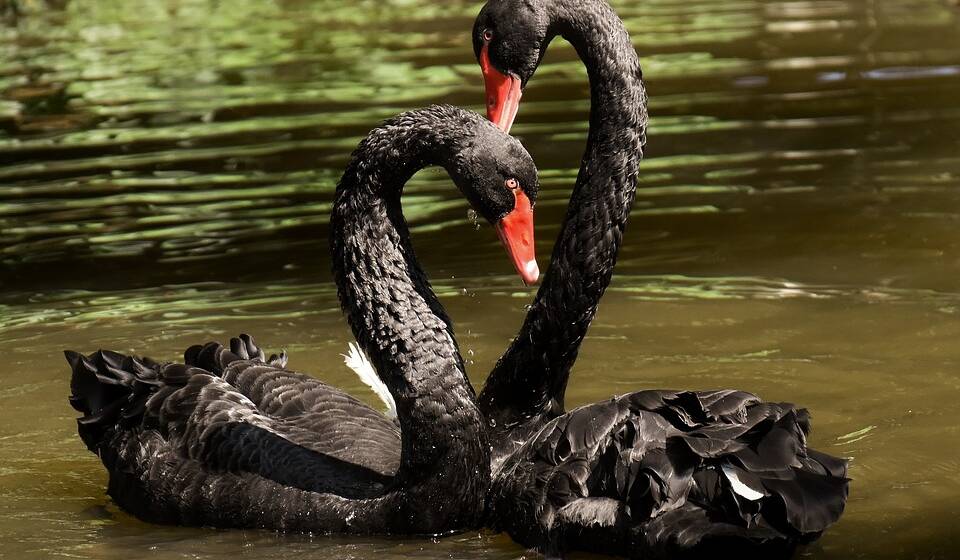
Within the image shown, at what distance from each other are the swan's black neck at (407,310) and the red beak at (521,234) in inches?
Answer: 10.8

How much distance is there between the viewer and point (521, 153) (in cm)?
504

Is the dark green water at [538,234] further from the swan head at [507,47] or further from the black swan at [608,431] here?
the swan head at [507,47]

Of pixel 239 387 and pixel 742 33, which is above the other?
pixel 239 387

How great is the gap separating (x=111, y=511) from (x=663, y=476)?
209 cm

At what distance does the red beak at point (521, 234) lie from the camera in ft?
16.6

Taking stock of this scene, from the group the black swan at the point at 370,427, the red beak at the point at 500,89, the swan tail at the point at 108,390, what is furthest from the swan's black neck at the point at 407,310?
the swan tail at the point at 108,390

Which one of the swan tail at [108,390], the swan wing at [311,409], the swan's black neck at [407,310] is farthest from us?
the swan tail at [108,390]

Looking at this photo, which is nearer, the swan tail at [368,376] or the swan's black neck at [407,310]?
the swan's black neck at [407,310]

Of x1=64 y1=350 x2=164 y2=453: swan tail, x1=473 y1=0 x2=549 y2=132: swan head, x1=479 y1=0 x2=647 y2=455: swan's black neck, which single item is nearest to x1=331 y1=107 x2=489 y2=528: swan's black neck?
x1=479 y1=0 x2=647 y2=455: swan's black neck

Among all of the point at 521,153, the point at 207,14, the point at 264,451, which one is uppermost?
the point at 521,153

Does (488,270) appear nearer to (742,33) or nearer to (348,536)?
(348,536)

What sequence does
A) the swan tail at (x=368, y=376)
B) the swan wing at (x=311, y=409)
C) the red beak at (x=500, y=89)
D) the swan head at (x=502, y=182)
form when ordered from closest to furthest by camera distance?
1. the swan head at (x=502, y=182)
2. the swan wing at (x=311, y=409)
3. the red beak at (x=500, y=89)
4. the swan tail at (x=368, y=376)

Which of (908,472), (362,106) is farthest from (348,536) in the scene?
(362,106)

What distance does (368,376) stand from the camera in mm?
6668
